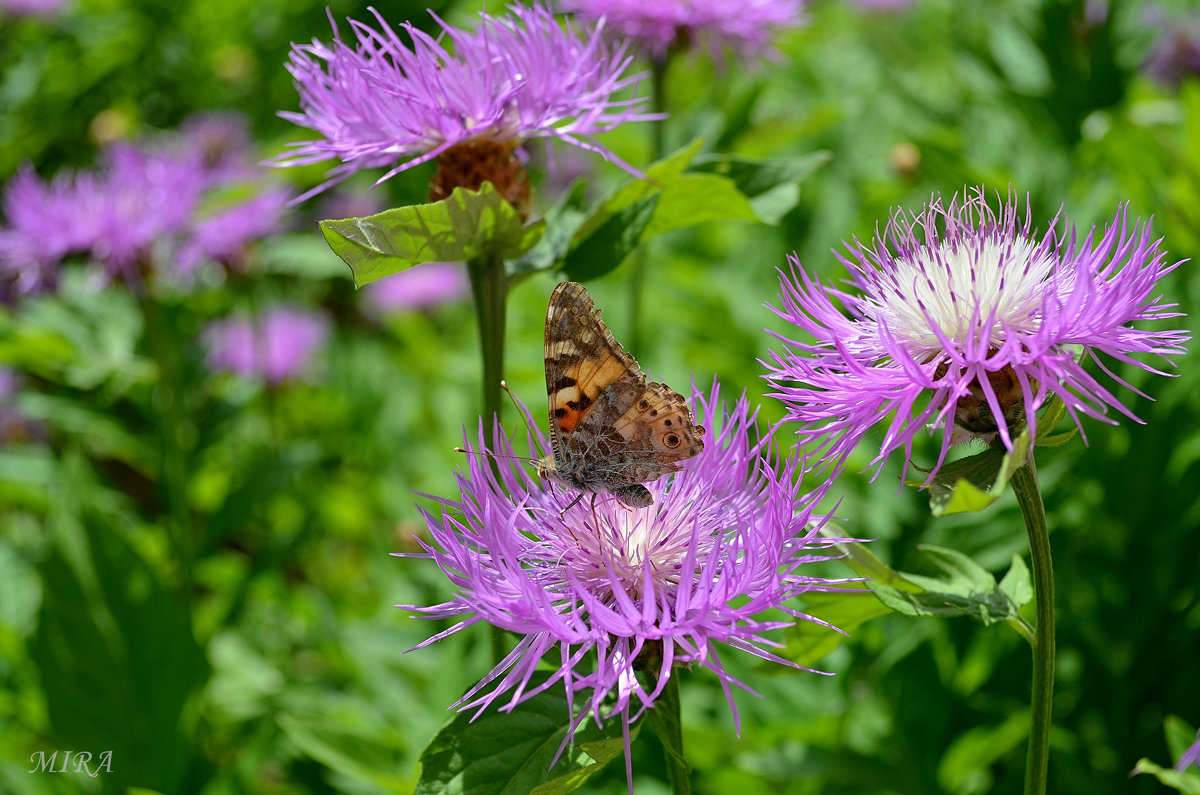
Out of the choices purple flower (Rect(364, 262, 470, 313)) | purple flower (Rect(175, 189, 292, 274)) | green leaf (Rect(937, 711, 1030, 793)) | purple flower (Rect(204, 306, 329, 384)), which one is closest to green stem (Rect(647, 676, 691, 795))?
green leaf (Rect(937, 711, 1030, 793))

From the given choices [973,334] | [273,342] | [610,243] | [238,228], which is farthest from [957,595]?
[273,342]

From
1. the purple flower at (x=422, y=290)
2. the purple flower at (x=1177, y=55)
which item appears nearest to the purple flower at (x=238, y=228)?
the purple flower at (x=422, y=290)

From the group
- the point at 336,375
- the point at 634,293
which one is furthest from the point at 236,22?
the point at 634,293

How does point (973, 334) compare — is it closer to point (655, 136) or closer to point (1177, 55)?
point (655, 136)

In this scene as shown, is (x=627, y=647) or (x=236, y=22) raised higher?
(x=236, y=22)

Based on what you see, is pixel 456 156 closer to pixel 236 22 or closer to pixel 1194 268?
pixel 1194 268

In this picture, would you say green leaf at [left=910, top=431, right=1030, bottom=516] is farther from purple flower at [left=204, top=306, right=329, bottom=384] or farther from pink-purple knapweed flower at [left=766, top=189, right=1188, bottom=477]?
purple flower at [left=204, top=306, right=329, bottom=384]

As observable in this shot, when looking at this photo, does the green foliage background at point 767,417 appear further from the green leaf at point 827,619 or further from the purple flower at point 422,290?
the purple flower at point 422,290

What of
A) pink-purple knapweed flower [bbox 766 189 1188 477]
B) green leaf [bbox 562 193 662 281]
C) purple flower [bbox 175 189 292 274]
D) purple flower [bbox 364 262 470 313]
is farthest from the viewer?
purple flower [bbox 364 262 470 313]
